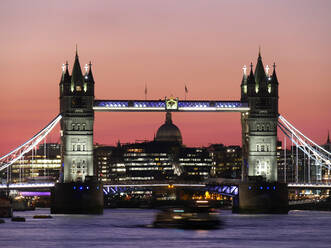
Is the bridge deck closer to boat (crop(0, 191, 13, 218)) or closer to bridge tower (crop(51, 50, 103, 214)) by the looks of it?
bridge tower (crop(51, 50, 103, 214))

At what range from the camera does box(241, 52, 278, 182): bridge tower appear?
13000cm

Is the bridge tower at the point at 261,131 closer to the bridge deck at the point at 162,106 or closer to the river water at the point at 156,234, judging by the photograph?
the bridge deck at the point at 162,106

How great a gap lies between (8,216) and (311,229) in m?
36.8

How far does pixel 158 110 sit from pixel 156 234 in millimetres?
44242

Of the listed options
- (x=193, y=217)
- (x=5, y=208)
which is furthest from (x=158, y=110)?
(x=193, y=217)

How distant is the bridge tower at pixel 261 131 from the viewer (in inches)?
5118

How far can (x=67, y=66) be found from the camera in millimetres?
130500

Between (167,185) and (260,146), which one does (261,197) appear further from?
(167,185)

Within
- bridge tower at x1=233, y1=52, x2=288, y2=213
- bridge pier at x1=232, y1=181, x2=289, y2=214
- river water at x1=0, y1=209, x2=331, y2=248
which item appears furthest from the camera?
bridge tower at x1=233, y1=52, x2=288, y2=213

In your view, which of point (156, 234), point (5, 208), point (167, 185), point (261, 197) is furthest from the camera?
point (167, 185)

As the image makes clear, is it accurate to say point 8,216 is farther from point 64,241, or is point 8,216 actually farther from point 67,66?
point 64,241

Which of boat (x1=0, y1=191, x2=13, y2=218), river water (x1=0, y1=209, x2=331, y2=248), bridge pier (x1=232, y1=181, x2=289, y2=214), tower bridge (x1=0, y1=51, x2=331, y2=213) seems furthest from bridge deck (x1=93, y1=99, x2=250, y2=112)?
river water (x1=0, y1=209, x2=331, y2=248)

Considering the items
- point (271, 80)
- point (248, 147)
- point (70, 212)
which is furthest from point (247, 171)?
point (70, 212)

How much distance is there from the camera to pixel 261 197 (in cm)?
12725
